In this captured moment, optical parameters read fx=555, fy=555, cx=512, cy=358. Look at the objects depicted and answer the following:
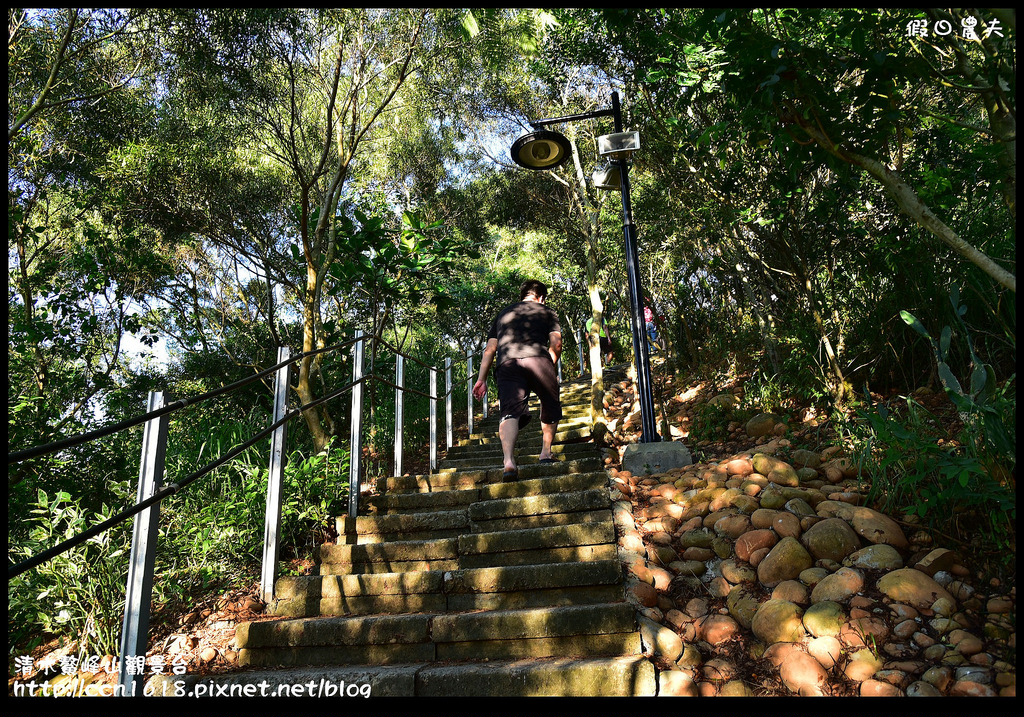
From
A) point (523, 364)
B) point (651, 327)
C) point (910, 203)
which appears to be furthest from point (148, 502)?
point (651, 327)

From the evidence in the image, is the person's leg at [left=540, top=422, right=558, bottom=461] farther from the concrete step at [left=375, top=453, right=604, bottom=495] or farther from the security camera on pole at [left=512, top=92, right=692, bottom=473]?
the security camera on pole at [left=512, top=92, right=692, bottom=473]

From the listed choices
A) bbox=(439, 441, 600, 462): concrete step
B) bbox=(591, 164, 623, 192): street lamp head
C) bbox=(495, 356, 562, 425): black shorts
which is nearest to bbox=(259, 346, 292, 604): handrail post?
bbox=(495, 356, 562, 425): black shorts

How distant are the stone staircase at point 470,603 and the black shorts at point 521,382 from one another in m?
0.48

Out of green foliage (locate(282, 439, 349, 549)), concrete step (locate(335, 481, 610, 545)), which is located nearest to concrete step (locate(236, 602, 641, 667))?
concrete step (locate(335, 481, 610, 545))

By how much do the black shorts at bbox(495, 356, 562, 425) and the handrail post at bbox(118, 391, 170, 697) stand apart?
7.38 ft

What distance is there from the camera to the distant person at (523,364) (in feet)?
13.4

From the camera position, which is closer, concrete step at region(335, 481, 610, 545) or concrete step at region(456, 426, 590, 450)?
concrete step at region(335, 481, 610, 545)

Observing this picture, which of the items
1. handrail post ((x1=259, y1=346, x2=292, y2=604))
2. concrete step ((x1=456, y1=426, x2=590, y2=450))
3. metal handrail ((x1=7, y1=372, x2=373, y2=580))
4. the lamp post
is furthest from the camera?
concrete step ((x1=456, y1=426, x2=590, y2=450))

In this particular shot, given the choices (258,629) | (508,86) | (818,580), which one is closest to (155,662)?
(258,629)

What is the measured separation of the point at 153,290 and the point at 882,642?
33.4ft

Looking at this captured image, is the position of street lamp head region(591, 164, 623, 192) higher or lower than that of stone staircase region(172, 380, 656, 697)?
higher

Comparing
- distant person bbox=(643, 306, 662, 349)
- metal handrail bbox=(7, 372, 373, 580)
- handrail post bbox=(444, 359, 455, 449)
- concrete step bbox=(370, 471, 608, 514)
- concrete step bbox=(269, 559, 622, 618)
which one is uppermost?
distant person bbox=(643, 306, 662, 349)

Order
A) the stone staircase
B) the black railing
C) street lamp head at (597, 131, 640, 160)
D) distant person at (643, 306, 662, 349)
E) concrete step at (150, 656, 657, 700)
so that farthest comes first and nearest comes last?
Result: distant person at (643, 306, 662, 349), street lamp head at (597, 131, 640, 160), the stone staircase, concrete step at (150, 656, 657, 700), the black railing

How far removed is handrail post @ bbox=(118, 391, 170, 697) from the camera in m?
2.00
